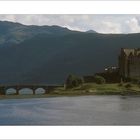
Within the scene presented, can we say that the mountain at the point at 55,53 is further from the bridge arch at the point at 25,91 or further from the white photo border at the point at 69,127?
the white photo border at the point at 69,127

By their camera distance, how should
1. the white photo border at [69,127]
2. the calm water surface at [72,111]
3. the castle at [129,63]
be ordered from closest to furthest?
1. the white photo border at [69,127]
2. the calm water surface at [72,111]
3. the castle at [129,63]

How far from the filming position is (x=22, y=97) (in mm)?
25234

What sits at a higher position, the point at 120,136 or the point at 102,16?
the point at 102,16

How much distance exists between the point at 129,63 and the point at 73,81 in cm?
79

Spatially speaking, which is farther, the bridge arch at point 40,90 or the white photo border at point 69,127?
the bridge arch at point 40,90

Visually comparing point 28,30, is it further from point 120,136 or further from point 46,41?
point 120,136

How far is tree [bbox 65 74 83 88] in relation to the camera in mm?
25156

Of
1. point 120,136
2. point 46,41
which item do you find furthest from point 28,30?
point 120,136

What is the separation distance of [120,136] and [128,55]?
3.64 ft

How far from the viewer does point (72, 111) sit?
82.3 feet

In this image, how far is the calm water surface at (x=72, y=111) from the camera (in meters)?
25.0

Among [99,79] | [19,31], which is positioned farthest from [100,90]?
[19,31]

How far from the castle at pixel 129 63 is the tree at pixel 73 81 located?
0.57 metres

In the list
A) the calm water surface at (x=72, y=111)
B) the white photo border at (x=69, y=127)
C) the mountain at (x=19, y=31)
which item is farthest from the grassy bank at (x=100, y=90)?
the mountain at (x=19, y=31)
